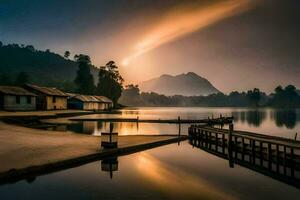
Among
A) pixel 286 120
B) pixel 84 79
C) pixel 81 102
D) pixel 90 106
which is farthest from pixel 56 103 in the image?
pixel 286 120

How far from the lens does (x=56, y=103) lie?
260 feet

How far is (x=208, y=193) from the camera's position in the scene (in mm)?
15961

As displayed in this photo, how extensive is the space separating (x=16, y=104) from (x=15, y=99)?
1069 mm

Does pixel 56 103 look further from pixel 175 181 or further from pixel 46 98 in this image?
pixel 175 181

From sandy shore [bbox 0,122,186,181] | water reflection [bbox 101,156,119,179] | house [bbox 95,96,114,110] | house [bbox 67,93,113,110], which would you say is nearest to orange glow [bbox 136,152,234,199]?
water reflection [bbox 101,156,119,179]

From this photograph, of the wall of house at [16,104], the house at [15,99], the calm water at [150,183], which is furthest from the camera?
the wall of house at [16,104]

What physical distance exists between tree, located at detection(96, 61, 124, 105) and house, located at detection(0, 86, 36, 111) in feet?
231

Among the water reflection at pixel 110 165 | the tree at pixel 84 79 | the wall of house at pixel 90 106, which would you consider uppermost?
the tree at pixel 84 79

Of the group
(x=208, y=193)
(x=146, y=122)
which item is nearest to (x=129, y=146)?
(x=208, y=193)

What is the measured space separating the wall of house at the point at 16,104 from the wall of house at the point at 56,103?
18.1ft

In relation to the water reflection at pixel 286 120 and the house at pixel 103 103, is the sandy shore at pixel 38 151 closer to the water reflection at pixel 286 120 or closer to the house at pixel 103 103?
the water reflection at pixel 286 120

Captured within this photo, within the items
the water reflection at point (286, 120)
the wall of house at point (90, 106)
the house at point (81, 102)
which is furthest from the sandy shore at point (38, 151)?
the wall of house at point (90, 106)

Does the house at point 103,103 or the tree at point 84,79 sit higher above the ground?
the tree at point 84,79

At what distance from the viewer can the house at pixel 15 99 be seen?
60344 millimetres
